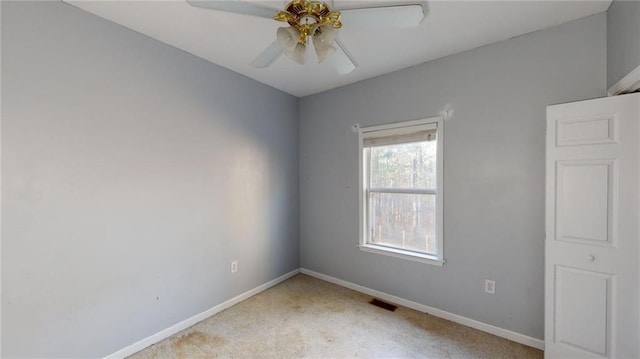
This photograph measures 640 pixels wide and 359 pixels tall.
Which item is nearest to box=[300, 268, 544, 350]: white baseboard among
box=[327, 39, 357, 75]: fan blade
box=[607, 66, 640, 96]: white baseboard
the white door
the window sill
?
the white door

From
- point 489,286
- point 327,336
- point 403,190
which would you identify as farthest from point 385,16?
point 327,336

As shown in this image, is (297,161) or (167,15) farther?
(297,161)

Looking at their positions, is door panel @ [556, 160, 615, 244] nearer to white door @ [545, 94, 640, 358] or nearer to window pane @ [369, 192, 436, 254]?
white door @ [545, 94, 640, 358]

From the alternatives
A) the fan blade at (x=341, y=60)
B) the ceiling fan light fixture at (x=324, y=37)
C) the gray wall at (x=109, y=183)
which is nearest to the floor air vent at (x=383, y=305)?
the gray wall at (x=109, y=183)

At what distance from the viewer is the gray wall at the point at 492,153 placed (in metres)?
1.95

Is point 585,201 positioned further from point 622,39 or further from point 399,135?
point 399,135

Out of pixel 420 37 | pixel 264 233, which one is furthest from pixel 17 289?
pixel 420 37

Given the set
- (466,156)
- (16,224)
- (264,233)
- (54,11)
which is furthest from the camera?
(264,233)

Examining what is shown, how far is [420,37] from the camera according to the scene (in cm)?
209

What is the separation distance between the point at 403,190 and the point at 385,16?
1752 mm

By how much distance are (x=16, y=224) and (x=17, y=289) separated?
15.0 inches

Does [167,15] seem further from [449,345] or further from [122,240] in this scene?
[449,345]

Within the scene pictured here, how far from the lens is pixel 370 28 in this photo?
179cm

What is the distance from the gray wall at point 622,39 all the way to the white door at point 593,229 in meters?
0.21
